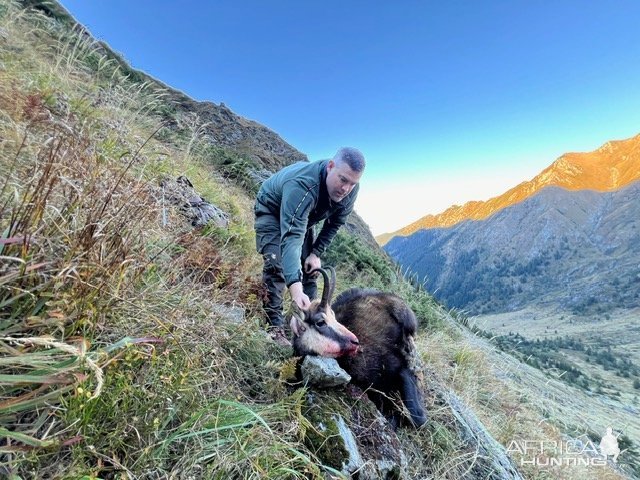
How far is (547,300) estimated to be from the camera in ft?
346

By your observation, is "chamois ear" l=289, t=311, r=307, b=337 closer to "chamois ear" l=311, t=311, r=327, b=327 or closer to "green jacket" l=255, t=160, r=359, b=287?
"chamois ear" l=311, t=311, r=327, b=327

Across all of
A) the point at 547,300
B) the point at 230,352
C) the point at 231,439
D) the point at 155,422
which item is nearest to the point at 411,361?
the point at 230,352

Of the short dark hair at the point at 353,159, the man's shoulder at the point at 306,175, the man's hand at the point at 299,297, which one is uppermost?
the short dark hair at the point at 353,159

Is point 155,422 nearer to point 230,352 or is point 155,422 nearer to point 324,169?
point 230,352

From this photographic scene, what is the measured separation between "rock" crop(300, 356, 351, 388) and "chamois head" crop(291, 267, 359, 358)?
0.15 metres

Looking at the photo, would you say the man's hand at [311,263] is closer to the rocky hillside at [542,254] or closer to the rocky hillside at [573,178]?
the rocky hillside at [542,254]

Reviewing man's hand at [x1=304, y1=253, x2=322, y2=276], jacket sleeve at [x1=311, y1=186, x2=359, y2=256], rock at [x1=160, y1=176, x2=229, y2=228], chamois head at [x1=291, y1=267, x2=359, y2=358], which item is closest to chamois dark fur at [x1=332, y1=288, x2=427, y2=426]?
chamois head at [x1=291, y1=267, x2=359, y2=358]

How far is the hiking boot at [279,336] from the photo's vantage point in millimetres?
3385

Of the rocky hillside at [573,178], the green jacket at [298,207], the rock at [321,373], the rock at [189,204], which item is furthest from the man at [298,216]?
the rocky hillside at [573,178]

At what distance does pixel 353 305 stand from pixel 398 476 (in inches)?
66.2

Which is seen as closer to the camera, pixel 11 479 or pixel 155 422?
pixel 11 479

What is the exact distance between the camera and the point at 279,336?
3.59 metres

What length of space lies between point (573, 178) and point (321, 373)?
19282 cm
